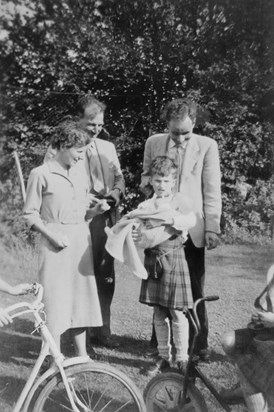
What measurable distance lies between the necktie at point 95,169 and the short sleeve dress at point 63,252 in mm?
333

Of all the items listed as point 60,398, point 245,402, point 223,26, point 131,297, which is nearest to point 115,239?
point 131,297

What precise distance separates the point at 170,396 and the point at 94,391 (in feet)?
→ 1.59

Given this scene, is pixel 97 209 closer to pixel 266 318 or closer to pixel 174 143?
pixel 174 143

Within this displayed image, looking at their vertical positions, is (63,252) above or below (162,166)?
below

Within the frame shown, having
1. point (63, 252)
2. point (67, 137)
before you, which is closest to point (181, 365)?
point (63, 252)

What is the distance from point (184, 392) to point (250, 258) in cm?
127

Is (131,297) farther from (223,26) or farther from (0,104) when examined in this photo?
(223,26)

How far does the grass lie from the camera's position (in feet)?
11.2

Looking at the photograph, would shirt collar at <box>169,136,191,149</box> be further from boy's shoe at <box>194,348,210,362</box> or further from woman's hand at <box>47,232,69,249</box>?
boy's shoe at <box>194,348,210,362</box>

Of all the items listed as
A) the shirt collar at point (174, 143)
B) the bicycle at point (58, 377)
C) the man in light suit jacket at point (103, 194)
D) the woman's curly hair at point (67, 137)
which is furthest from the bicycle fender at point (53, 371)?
the shirt collar at point (174, 143)

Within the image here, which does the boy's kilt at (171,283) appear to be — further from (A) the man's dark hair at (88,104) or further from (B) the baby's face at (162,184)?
(A) the man's dark hair at (88,104)

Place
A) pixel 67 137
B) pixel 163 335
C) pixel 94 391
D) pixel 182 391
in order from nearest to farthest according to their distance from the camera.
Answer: pixel 182 391
pixel 94 391
pixel 67 137
pixel 163 335

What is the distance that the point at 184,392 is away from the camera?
2.75 meters

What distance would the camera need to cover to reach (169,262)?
329 centimetres
